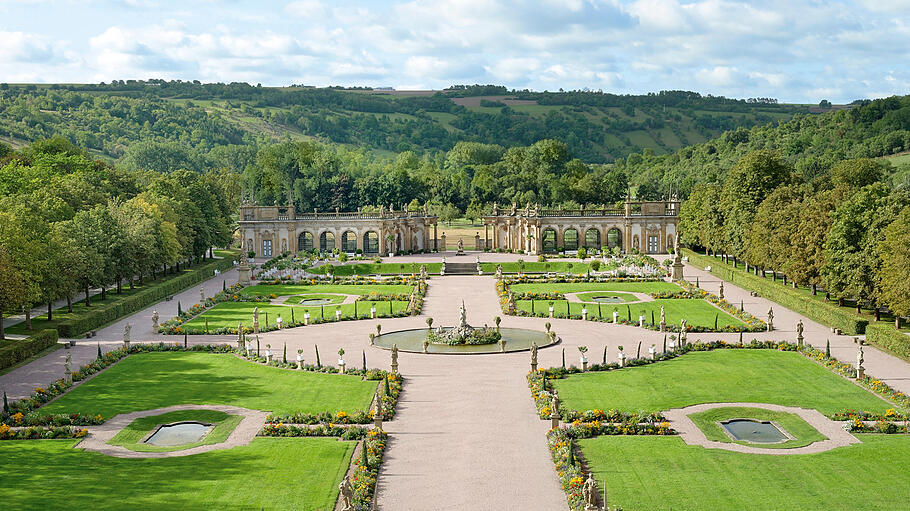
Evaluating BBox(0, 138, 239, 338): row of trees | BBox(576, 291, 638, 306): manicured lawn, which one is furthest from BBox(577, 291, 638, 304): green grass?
BBox(0, 138, 239, 338): row of trees

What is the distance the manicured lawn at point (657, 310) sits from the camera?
64250 mm

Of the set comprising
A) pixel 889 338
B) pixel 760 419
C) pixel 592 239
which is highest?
pixel 592 239

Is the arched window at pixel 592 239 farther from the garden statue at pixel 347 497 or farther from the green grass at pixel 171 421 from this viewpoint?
the garden statue at pixel 347 497

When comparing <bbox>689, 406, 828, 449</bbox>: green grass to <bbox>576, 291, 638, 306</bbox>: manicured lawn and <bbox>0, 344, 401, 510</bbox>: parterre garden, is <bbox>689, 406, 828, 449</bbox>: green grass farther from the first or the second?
<bbox>576, 291, 638, 306</bbox>: manicured lawn

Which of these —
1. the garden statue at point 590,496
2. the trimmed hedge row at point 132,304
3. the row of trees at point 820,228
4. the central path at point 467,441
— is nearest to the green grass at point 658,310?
the row of trees at point 820,228

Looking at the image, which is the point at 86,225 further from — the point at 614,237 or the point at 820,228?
the point at 614,237

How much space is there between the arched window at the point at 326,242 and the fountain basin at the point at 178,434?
8073cm

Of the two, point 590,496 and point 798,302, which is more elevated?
point 798,302

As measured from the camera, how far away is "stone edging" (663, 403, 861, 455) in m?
34.1

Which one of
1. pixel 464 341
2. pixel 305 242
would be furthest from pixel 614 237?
pixel 464 341

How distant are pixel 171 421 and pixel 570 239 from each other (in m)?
92.1

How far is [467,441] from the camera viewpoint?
115 ft

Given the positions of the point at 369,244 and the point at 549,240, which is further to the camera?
the point at 549,240

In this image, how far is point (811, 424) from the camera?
37.4 metres
